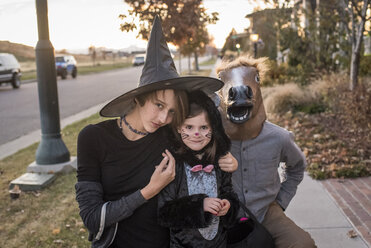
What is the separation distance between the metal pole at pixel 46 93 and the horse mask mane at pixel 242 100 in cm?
337

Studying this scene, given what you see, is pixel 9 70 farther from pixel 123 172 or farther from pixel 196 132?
pixel 196 132

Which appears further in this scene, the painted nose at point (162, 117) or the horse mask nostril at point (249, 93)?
the horse mask nostril at point (249, 93)

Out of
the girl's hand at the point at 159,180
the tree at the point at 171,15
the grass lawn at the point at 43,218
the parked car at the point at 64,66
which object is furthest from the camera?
the parked car at the point at 64,66

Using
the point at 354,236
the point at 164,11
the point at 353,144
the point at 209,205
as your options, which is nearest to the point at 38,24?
the point at 164,11

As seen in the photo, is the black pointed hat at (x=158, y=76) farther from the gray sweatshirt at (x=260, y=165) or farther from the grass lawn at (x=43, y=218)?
the grass lawn at (x=43, y=218)

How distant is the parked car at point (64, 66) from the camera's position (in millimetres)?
A: 26156

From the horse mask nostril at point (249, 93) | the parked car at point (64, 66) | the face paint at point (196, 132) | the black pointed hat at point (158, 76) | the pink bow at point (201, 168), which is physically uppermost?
the parked car at point (64, 66)

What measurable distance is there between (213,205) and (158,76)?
0.70 m

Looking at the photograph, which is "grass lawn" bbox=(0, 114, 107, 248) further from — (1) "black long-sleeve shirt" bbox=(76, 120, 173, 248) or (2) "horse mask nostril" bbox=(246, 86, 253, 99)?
(2) "horse mask nostril" bbox=(246, 86, 253, 99)

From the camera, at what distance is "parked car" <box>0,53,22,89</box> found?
18.7m

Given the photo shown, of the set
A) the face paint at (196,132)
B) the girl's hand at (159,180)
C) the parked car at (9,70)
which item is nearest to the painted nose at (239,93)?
the face paint at (196,132)

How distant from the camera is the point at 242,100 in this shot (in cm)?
225

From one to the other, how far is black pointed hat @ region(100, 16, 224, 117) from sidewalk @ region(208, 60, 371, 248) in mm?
2307

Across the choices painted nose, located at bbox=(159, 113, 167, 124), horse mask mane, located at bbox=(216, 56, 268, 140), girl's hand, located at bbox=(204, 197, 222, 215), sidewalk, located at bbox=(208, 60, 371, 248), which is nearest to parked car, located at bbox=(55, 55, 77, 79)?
sidewalk, located at bbox=(208, 60, 371, 248)
